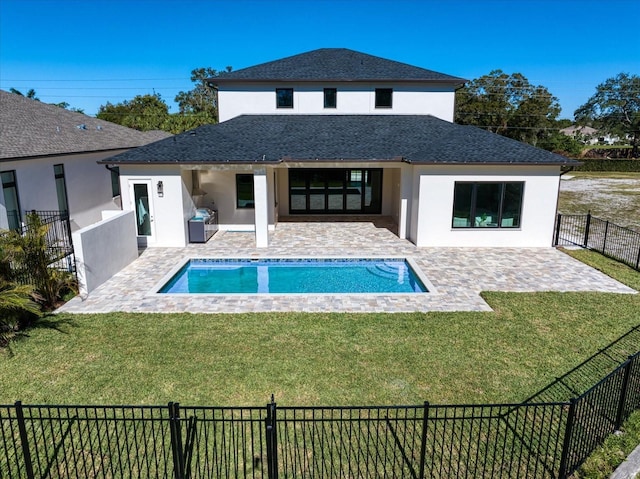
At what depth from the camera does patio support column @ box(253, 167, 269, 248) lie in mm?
15852

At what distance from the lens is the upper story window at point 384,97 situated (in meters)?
22.6

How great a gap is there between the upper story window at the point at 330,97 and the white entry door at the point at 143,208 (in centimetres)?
1085

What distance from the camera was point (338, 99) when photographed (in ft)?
74.2

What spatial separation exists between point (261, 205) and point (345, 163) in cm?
379

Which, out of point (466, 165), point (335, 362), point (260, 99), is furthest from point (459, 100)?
point (335, 362)

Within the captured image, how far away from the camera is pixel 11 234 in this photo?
384 inches

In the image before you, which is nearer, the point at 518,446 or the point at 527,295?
the point at 518,446

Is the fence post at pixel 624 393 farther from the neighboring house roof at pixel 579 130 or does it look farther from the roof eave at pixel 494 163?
the neighboring house roof at pixel 579 130

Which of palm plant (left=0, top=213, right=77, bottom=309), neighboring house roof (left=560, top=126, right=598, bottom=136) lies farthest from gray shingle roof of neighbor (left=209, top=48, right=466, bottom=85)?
neighboring house roof (left=560, top=126, right=598, bottom=136)

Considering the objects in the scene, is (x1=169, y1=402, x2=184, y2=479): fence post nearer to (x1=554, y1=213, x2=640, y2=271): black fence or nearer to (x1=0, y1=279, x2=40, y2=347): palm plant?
(x1=0, y1=279, x2=40, y2=347): palm plant

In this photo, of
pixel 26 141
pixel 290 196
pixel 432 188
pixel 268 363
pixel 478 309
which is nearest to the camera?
pixel 268 363

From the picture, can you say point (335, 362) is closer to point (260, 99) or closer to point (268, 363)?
point (268, 363)

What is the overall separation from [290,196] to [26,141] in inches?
447

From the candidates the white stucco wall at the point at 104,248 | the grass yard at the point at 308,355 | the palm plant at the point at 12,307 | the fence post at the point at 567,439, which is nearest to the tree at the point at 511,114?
the grass yard at the point at 308,355
